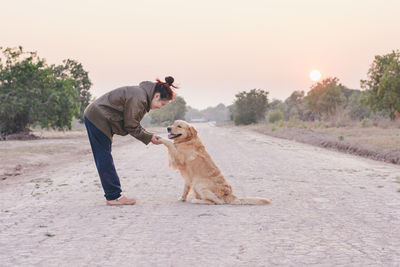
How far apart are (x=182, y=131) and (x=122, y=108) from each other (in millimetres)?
977

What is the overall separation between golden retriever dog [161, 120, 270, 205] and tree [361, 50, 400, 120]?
36.0 metres

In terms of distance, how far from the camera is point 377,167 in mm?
10859

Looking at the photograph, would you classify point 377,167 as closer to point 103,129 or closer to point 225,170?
point 225,170

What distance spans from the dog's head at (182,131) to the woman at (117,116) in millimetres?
257

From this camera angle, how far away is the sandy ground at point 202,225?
3.57 metres

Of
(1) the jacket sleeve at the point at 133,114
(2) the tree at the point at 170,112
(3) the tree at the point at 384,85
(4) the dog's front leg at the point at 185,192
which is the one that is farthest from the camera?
(2) the tree at the point at 170,112

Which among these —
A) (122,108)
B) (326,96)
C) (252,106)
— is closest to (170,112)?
(252,106)

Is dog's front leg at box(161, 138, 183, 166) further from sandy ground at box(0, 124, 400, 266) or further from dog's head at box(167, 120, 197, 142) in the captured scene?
sandy ground at box(0, 124, 400, 266)

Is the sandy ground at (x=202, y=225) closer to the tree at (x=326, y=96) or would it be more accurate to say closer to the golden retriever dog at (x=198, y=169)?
the golden retriever dog at (x=198, y=169)

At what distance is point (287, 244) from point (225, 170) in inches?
242

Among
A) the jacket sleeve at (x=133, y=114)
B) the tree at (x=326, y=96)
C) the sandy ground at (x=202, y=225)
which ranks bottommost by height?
the sandy ground at (x=202, y=225)

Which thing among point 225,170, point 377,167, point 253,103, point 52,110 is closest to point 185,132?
point 225,170

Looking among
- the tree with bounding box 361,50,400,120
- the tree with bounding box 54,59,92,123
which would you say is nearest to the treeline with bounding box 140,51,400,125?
the tree with bounding box 361,50,400,120

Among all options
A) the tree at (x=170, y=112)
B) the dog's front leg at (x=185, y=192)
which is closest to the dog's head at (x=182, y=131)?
the dog's front leg at (x=185, y=192)
